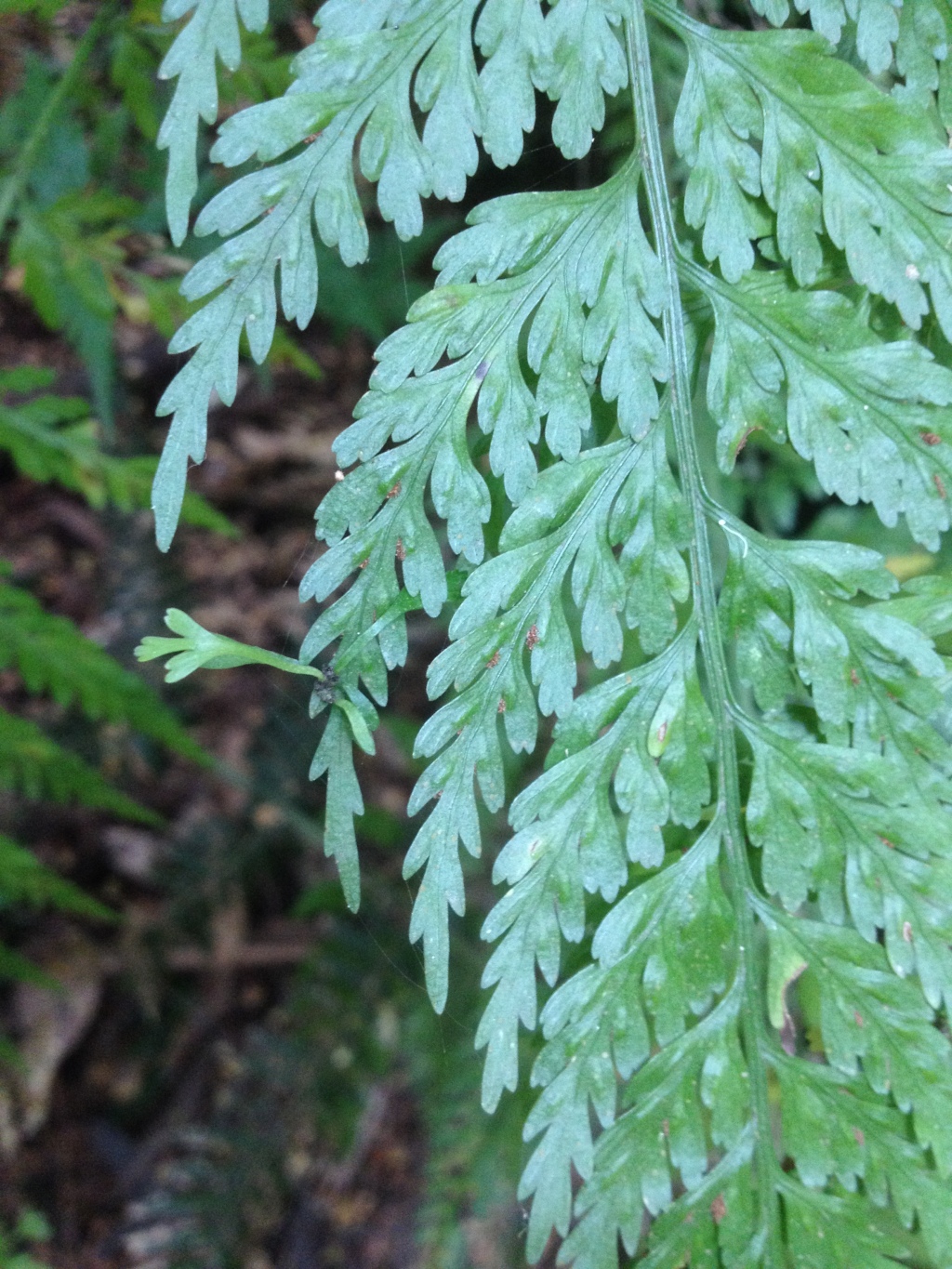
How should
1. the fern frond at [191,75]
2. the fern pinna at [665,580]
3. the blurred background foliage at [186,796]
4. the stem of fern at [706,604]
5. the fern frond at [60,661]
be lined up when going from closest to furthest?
the fern frond at [191,75] → the fern pinna at [665,580] → the stem of fern at [706,604] → the blurred background foliage at [186,796] → the fern frond at [60,661]

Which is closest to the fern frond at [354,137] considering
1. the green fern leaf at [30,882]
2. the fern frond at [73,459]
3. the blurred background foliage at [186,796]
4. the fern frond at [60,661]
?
the blurred background foliage at [186,796]

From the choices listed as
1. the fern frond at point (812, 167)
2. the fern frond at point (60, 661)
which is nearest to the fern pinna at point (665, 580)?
the fern frond at point (812, 167)

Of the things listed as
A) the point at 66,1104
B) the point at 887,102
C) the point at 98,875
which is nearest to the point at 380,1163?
the point at 66,1104

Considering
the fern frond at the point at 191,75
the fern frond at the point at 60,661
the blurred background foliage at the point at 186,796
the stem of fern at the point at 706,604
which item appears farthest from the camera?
the fern frond at the point at 60,661

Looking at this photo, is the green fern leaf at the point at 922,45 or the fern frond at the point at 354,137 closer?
the fern frond at the point at 354,137

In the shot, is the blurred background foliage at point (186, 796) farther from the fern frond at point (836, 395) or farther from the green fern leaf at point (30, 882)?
the fern frond at point (836, 395)

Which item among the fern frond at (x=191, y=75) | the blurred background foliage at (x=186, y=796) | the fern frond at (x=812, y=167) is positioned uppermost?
the fern frond at (x=191, y=75)

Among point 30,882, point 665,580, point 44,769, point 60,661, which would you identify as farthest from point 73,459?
point 665,580

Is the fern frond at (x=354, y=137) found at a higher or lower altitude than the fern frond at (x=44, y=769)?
higher
